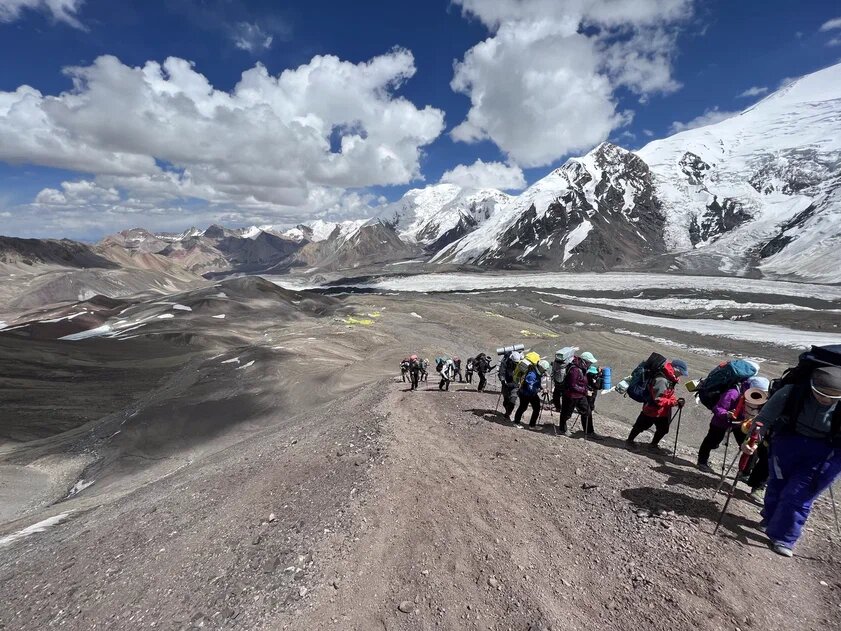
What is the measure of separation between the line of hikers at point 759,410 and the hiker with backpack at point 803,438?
0.01 meters

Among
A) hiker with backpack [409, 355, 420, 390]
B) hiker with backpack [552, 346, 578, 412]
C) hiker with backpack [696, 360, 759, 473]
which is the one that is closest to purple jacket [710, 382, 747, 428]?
hiker with backpack [696, 360, 759, 473]

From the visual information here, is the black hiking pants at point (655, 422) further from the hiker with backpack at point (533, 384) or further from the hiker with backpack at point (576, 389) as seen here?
the hiker with backpack at point (533, 384)

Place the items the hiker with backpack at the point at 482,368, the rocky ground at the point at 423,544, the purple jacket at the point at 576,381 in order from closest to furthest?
1. the rocky ground at the point at 423,544
2. the purple jacket at the point at 576,381
3. the hiker with backpack at the point at 482,368

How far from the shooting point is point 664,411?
9633 millimetres

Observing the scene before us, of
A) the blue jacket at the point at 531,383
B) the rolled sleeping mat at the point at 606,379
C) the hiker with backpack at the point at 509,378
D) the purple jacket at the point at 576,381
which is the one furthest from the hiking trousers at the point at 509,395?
the rolled sleeping mat at the point at 606,379

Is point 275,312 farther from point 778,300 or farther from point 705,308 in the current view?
point 778,300

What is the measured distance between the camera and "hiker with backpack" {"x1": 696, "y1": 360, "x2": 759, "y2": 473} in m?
8.41

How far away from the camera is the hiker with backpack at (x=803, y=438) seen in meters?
5.58

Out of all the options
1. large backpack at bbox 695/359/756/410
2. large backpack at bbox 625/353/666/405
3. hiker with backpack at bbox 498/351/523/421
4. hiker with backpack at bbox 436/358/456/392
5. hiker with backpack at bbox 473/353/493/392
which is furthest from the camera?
hiker with backpack at bbox 473/353/493/392

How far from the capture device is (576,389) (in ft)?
34.7

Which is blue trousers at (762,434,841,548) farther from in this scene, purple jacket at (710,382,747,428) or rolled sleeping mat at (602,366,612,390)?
rolled sleeping mat at (602,366,612,390)

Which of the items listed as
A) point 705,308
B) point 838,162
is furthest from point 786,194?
point 705,308

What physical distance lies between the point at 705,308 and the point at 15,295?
17195 cm

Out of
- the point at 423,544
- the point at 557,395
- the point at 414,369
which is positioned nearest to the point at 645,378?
the point at 557,395
